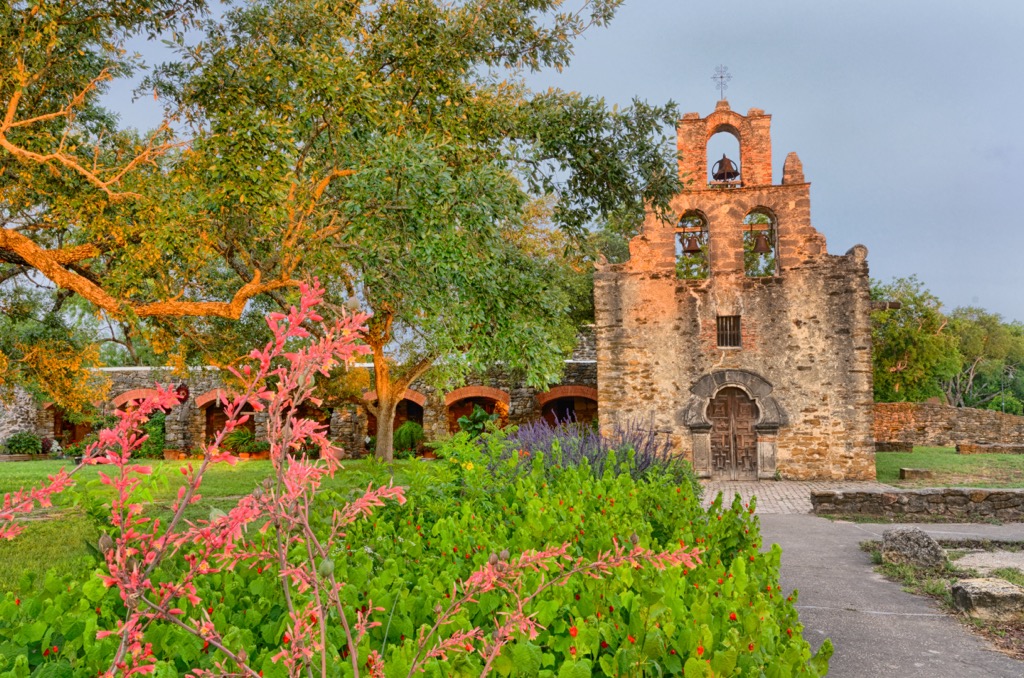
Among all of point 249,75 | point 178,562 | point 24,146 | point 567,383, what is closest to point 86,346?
point 24,146

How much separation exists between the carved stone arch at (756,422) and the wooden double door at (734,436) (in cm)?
16

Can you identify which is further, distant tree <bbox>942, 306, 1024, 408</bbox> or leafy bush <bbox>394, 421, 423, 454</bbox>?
distant tree <bbox>942, 306, 1024, 408</bbox>

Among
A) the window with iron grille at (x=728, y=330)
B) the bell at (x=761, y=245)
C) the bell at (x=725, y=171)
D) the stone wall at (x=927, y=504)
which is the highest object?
the bell at (x=725, y=171)

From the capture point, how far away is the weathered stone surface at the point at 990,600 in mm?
5340

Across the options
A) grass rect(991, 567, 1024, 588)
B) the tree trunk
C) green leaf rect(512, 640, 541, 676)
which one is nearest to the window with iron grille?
the tree trunk

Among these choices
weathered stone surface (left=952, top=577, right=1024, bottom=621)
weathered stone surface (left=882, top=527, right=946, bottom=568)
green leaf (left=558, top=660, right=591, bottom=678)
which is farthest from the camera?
weathered stone surface (left=882, top=527, right=946, bottom=568)

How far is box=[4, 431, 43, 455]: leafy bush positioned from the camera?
79.5 feet

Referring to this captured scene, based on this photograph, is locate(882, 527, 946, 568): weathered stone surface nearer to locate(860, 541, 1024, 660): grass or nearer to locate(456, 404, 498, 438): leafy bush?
locate(860, 541, 1024, 660): grass

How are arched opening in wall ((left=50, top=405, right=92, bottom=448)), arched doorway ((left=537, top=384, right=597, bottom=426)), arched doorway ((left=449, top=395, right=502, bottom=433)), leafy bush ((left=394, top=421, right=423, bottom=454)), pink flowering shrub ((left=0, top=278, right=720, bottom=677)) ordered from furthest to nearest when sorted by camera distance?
arched opening in wall ((left=50, top=405, right=92, bottom=448)) → arched doorway ((left=449, top=395, right=502, bottom=433)) → leafy bush ((left=394, top=421, right=423, bottom=454)) → arched doorway ((left=537, top=384, right=597, bottom=426)) → pink flowering shrub ((left=0, top=278, right=720, bottom=677))

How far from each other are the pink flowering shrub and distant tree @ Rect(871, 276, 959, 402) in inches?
1130

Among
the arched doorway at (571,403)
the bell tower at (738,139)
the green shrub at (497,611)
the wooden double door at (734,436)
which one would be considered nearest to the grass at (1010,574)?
the green shrub at (497,611)

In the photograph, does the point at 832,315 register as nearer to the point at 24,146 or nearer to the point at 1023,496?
the point at 1023,496

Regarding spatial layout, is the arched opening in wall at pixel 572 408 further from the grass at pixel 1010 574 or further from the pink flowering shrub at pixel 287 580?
the pink flowering shrub at pixel 287 580

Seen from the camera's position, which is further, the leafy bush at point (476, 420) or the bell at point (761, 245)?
the leafy bush at point (476, 420)
